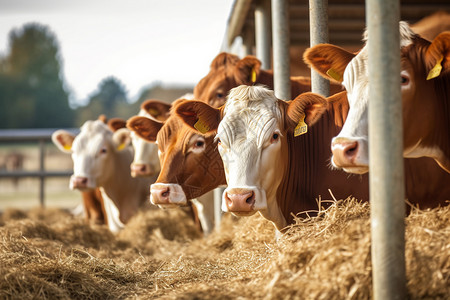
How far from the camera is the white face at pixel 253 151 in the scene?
3.68 meters

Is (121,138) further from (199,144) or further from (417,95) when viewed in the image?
(417,95)

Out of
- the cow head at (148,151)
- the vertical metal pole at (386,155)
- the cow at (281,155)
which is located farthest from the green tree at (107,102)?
the vertical metal pole at (386,155)

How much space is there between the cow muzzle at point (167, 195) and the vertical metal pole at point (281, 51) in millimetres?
1146

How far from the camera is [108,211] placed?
8469 millimetres

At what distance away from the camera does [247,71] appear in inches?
228

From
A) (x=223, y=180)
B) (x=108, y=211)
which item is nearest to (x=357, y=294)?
(x=223, y=180)

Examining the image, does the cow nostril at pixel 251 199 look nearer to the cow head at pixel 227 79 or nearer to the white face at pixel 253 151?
the white face at pixel 253 151

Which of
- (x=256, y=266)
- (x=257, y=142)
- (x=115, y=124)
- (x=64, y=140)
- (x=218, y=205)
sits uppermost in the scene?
(x=115, y=124)

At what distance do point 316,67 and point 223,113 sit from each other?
709 millimetres

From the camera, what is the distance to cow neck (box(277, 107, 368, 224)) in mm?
4148

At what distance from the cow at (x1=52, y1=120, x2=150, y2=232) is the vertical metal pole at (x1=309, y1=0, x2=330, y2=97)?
13.4ft

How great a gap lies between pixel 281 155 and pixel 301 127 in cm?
23

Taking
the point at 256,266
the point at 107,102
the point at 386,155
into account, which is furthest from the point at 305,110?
the point at 107,102

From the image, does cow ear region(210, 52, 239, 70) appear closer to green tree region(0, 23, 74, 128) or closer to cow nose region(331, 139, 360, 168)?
cow nose region(331, 139, 360, 168)
